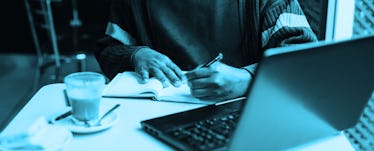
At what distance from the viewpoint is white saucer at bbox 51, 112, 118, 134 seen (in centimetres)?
100

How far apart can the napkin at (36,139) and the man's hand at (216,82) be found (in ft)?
1.21

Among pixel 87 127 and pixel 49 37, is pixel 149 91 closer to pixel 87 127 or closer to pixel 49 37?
pixel 87 127

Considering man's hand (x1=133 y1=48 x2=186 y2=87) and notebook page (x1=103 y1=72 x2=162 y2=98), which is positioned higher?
man's hand (x1=133 y1=48 x2=186 y2=87)

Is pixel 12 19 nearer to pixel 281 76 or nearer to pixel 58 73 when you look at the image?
pixel 58 73

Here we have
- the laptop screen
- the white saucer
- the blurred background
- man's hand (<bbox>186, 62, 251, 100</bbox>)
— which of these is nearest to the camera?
the laptop screen

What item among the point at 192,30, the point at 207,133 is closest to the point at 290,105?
the point at 207,133

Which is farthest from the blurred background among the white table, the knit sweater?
the white table

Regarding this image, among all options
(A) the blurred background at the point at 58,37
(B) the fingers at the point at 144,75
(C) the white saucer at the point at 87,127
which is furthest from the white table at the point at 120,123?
(A) the blurred background at the point at 58,37

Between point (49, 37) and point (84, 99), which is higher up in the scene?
point (84, 99)

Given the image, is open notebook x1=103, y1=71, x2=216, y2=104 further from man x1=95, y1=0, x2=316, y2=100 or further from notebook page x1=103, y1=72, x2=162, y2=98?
man x1=95, y1=0, x2=316, y2=100

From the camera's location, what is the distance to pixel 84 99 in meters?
1.01

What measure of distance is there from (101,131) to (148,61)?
399 millimetres

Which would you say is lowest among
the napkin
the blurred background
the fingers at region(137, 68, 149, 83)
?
the blurred background

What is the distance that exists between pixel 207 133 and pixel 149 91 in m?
0.34
